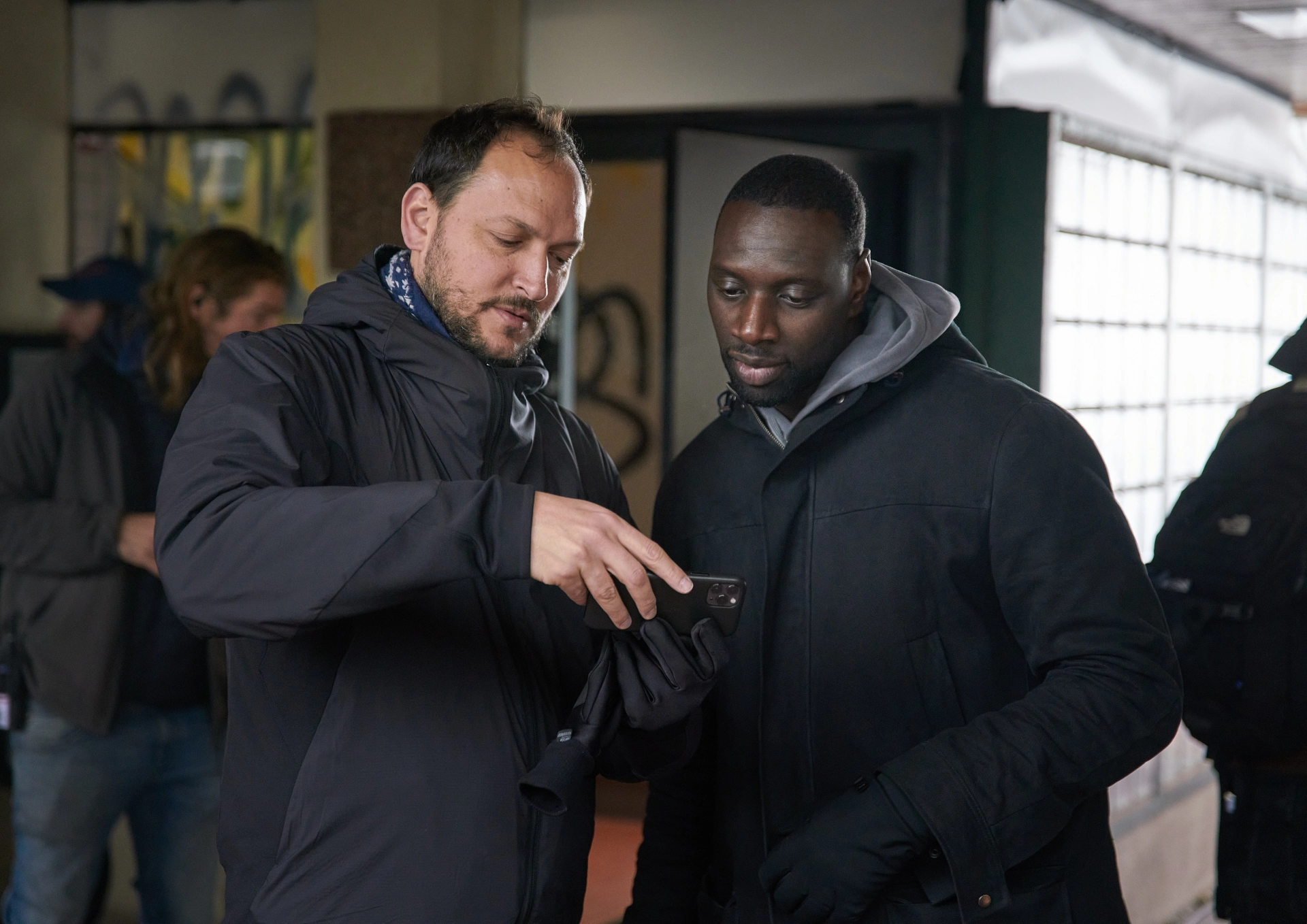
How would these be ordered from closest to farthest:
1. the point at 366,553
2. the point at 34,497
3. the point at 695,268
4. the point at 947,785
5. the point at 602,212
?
the point at 366,553 → the point at 947,785 → the point at 34,497 → the point at 695,268 → the point at 602,212

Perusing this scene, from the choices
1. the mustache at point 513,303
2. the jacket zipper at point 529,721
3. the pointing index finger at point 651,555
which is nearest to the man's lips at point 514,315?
the mustache at point 513,303

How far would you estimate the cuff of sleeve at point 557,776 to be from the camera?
1.47 m

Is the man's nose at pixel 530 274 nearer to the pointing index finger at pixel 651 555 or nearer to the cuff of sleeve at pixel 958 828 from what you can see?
the pointing index finger at pixel 651 555

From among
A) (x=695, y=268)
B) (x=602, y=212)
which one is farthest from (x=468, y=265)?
(x=602, y=212)

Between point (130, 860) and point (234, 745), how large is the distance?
3.30 metres

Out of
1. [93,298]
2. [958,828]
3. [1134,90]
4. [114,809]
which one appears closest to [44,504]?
[93,298]

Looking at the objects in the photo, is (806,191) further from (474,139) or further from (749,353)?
(474,139)

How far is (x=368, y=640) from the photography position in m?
1.56

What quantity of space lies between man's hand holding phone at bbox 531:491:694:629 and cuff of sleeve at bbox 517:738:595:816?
0.22 meters

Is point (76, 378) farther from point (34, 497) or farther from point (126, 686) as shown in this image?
point (126, 686)

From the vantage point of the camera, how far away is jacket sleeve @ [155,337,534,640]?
131cm

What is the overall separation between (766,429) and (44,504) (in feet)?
5.96

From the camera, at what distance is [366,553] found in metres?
1.31

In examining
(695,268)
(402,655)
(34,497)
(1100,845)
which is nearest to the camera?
(402,655)
